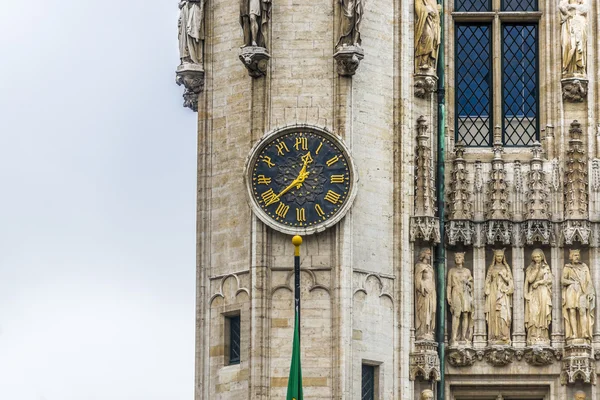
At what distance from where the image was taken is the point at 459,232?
5453cm

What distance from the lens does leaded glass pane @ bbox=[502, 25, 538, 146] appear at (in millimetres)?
55812

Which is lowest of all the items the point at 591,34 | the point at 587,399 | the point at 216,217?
the point at 587,399

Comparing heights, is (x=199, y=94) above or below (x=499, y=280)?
above

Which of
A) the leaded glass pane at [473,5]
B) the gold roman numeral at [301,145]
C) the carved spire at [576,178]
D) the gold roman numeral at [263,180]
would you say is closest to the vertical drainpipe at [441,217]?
the leaded glass pane at [473,5]

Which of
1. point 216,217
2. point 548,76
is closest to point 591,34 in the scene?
point 548,76

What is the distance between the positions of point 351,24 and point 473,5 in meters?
4.40

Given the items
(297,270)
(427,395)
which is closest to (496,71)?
(427,395)

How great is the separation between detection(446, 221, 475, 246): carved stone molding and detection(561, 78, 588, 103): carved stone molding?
131 inches

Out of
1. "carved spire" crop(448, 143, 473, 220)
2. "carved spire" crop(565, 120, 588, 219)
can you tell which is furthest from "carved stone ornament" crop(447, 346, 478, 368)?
"carved spire" crop(565, 120, 588, 219)

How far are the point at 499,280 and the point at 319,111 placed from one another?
5.15 meters

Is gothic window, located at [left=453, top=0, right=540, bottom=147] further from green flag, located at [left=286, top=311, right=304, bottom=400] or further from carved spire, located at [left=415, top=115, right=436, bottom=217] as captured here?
green flag, located at [left=286, top=311, right=304, bottom=400]

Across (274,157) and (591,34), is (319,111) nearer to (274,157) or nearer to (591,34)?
(274,157)

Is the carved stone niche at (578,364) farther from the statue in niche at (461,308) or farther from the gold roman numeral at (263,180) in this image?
the gold roman numeral at (263,180)

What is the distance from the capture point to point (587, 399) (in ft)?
177
